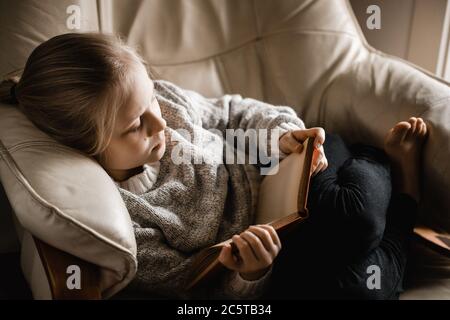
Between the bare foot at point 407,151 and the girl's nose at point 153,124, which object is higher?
the girl's nose at point 153,124

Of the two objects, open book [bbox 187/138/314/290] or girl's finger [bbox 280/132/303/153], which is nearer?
open book [bbox 187/138/314/290]

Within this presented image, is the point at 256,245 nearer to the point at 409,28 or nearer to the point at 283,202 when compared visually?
the point at 283,202

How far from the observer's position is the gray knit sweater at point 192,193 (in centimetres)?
85

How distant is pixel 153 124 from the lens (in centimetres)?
84

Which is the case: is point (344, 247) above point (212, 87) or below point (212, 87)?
below

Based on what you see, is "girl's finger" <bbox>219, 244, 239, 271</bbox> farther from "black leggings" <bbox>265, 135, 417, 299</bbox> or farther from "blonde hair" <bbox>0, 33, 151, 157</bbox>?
"blonde hair" <bbox>0, 33, 151, 157</bbox>

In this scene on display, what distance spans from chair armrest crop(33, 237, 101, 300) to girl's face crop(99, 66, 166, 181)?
22 centimetres

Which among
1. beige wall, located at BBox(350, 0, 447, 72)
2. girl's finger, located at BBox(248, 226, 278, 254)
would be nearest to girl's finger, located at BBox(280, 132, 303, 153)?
girl's finger, located at BBox(248, 226, 278, 254)

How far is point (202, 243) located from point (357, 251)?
0.27m

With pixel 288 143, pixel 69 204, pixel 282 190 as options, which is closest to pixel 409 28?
pixel 288 143

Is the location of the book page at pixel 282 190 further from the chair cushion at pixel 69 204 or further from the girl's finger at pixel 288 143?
the chair cushion at pixel 69 204

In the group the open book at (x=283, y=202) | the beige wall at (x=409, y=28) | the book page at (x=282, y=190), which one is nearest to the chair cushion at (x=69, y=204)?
the open book at (x=283, y=202)

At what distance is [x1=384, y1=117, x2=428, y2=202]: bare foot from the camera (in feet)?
3.11

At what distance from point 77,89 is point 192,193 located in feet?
0.97
